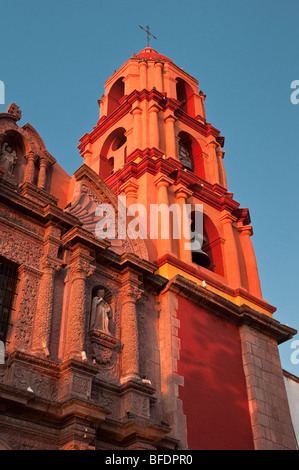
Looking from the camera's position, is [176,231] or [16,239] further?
[176,231]

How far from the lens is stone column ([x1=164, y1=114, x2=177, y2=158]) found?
1944 centimetres

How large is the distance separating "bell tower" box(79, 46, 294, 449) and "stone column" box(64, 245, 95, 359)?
2340 mm

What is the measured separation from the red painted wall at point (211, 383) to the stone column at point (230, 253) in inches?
80.7

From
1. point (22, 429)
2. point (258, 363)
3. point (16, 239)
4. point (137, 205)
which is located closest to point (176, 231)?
point (137, 205)

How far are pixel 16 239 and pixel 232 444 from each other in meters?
6.50

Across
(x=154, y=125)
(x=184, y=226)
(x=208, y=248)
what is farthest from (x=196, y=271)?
(x=154, y=125)

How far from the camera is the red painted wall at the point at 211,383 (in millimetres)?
12984

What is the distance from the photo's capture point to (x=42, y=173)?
15.0 meters

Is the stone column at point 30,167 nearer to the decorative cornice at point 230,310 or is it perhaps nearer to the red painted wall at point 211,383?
the decorative cornice at point 230,310

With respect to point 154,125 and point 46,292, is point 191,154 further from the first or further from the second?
point 46,292

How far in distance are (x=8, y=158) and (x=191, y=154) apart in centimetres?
873

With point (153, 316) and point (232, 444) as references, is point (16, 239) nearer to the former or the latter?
point (153, 316)

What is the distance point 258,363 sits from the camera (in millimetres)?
15258

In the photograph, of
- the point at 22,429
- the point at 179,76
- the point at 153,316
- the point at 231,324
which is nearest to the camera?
the point at 22,429
